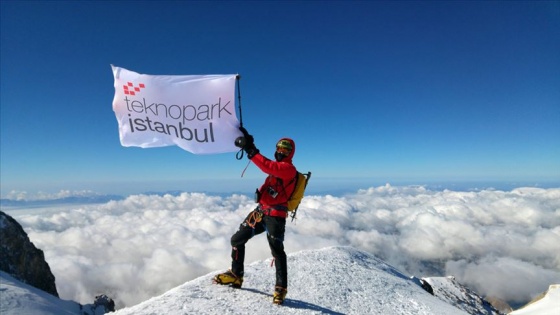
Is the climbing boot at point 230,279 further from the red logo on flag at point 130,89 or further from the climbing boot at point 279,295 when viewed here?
the red logo on flag at point 130,89

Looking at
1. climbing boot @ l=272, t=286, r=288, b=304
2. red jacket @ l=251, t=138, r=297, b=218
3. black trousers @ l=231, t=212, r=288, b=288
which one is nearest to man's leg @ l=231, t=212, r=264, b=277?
black trousers @ l=231, t=212, r=288, b=288

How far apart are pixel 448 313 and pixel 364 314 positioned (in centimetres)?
414

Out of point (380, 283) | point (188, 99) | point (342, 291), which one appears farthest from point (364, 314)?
point (188, 99)

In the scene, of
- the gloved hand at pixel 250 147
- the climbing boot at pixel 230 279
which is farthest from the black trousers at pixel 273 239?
the gloved hand at pixel 250 147

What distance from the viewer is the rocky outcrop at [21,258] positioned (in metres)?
39.5

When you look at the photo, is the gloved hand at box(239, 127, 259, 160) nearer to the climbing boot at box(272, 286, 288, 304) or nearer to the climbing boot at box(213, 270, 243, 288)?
the climbing boot at box(272, 286, 288, 304)

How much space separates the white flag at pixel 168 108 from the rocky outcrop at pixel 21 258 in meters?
46.4

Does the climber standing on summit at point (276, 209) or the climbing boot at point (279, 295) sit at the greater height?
the climber standing on summit at point (276, 209)

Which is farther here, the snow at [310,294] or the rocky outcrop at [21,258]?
the rocky outcrop at [21,258]

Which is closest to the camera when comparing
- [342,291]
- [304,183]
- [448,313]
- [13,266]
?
[304,183]

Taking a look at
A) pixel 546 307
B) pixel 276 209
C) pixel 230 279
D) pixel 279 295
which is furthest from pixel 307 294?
pixel 546 307

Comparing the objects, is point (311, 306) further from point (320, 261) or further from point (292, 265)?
point (320, 261)

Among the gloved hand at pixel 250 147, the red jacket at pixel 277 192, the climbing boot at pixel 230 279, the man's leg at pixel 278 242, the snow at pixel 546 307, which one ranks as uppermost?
the gloved hand at pixel 250 147

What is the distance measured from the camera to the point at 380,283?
1126 centimetres
